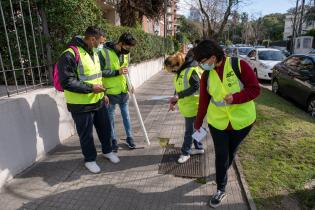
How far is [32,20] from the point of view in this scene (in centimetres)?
486

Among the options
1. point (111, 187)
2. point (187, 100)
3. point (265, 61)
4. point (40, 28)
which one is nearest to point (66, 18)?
point (40, 28)

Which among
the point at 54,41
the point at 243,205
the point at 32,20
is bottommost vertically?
the point at 243,205

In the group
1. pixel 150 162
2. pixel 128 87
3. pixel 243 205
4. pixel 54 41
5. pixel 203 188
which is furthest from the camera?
pixel 54 41

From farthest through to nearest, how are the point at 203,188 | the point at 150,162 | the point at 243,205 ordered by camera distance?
the point at 150,162 < the point at 203,188 < the point at 243,205

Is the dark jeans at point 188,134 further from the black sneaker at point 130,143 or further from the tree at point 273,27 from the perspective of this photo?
the tree at point 273,27

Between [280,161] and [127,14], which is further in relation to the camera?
[127,14]

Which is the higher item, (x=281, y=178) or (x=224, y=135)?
(x=224, y=135)

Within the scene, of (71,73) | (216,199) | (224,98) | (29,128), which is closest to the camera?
(224,98)

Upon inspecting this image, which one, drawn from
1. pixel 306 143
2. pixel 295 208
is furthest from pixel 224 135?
pixel 306 143

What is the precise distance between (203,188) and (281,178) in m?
1.07

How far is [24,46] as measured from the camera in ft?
15.8

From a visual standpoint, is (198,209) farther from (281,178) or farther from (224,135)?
(281,178)

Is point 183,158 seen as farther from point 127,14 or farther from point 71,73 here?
point 127,14

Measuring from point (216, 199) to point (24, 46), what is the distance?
392 centimetres
